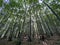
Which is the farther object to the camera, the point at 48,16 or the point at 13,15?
the point at 48,16

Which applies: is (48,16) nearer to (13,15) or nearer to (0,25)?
(13,15)

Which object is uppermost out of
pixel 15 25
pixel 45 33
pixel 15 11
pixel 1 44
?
pixel 15 11

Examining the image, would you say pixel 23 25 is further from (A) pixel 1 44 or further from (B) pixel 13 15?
(A) pixel 1 44

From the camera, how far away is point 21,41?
7.42 m

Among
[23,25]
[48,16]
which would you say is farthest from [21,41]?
[48,16]

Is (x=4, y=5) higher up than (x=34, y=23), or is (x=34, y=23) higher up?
(x=4, y=5)

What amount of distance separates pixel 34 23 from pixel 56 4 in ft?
4.87

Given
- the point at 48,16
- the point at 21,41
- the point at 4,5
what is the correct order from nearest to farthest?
the point at 21,41 < the point at 4,5 < the point at 48,16

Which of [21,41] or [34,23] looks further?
[34,23]

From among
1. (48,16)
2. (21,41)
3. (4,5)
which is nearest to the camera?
(21,41)

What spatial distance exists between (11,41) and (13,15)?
141cm

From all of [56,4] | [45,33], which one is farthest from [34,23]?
[56,4]

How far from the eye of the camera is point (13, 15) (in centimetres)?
826

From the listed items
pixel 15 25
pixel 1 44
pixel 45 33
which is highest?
pixel 15 25
